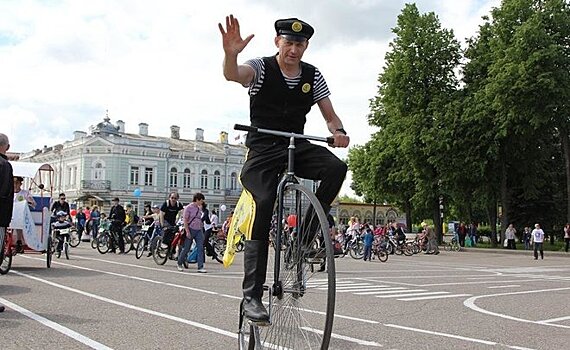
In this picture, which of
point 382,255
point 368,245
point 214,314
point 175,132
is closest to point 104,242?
point 368,245

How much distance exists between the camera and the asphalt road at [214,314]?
648 cm

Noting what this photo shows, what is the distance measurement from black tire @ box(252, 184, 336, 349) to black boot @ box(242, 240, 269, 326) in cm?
8

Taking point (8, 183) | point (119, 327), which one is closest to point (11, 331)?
point (119, 327)

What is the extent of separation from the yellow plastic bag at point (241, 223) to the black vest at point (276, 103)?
424 millimetres

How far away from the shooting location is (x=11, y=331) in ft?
22.0

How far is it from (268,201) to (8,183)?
18.0 feet

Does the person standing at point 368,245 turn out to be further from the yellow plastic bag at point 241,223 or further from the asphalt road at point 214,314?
the yellow plastic bag at point 241,223

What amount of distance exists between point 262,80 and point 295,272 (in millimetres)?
1369

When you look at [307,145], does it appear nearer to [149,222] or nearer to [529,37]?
[149,222]

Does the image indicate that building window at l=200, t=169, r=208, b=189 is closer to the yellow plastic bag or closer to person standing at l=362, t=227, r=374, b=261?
person standing at l=362, t=227, r=374, b=261

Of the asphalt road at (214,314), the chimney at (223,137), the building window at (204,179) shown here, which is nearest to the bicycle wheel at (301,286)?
the asphalt road at (214,314)

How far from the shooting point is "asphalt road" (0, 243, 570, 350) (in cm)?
648

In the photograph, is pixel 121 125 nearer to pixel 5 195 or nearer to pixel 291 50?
pixel 5 195

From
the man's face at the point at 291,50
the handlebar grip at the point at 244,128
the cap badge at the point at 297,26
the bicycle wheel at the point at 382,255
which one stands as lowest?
the bicycle wheel at the point at 382,255
